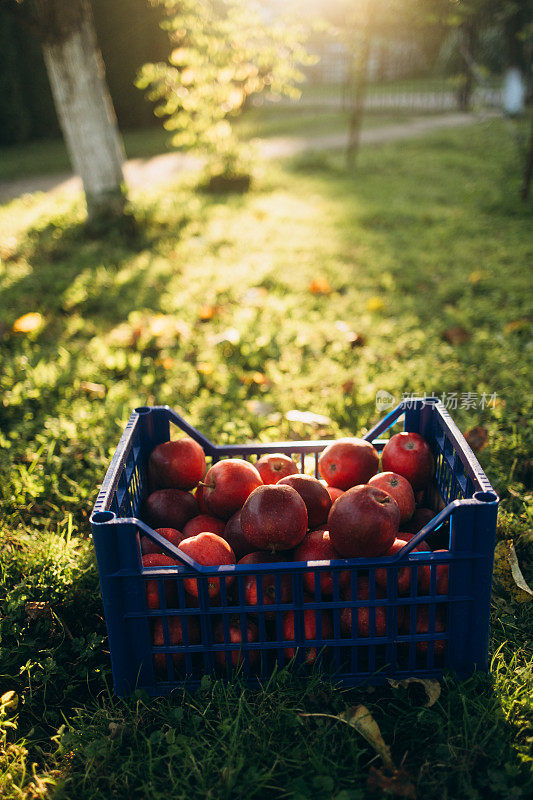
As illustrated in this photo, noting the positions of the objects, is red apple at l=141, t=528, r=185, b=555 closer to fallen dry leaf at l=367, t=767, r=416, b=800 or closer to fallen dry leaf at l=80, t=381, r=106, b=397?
fallen dry leaf at l=367, t=767, r=416, b=800

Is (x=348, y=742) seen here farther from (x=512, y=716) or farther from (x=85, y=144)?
(x=85, y=144)

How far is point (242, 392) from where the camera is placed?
11.1 feet

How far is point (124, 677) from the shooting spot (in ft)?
5.46

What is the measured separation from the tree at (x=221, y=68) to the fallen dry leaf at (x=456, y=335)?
538 cm

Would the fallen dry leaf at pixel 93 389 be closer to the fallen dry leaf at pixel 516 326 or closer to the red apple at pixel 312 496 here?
the red apple at pixel 312 496

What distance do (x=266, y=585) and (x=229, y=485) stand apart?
370 millimetres

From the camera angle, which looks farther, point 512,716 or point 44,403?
point 44,403

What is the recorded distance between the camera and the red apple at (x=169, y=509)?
2.00 m

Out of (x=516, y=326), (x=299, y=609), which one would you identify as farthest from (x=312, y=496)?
(x=516, y=326)

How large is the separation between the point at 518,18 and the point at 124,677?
824cm

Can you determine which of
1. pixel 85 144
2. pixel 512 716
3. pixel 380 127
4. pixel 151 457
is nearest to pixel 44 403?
pixel 151 457

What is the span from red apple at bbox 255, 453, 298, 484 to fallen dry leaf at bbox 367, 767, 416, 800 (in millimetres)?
855

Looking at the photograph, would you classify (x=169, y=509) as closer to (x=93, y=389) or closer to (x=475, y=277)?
(x=93, y=389)

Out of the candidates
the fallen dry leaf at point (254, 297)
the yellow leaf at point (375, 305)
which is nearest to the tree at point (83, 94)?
the fallen dry leaf at point (254, 297)
